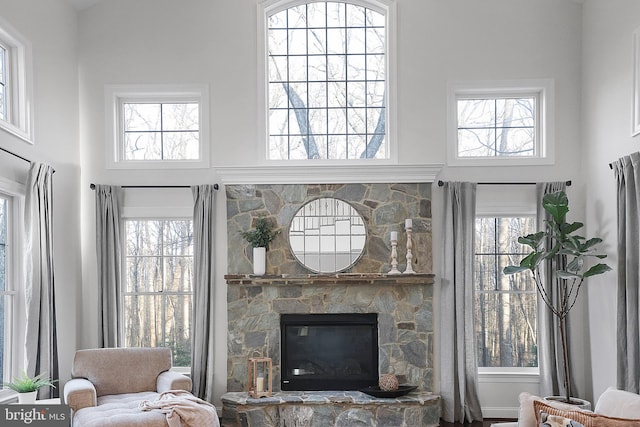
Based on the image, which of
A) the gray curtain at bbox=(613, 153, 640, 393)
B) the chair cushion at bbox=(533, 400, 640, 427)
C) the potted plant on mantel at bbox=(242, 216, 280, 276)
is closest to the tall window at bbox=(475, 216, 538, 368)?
the gray curtain at bbox=(613, 153, 640, 393)

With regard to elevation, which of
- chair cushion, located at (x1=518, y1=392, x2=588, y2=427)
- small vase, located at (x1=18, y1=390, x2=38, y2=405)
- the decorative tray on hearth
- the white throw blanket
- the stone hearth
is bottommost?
the stone hearth

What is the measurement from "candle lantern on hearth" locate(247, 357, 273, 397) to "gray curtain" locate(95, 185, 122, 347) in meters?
1.37

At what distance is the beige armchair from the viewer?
5.51m

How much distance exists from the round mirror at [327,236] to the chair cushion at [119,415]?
2.15 metres

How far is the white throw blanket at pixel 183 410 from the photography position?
5.22 metres

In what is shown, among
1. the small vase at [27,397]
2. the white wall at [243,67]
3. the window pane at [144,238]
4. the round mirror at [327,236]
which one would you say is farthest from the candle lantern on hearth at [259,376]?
the small vase at [27,397]

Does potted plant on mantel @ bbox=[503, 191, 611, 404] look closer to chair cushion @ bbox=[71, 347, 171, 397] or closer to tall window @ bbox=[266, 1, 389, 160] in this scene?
tall window @ bbox=[266, 1, 389, 160]

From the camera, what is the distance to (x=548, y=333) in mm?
7039

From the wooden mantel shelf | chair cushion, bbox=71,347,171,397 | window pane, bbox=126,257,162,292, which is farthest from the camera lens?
window pane, bbox=126,257,162,292

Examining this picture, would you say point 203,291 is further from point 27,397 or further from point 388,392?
point 27,397

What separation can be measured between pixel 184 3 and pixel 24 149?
2416 millimetres

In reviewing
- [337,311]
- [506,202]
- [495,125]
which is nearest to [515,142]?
[495,125]

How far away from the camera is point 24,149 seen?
590 centimetres

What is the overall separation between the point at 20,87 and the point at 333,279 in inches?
130
